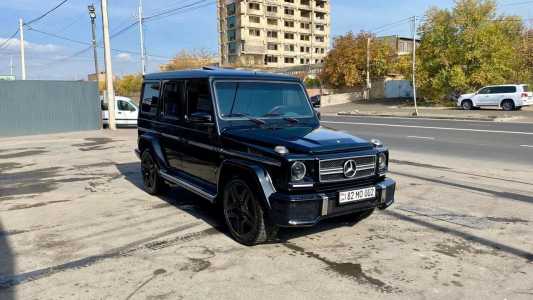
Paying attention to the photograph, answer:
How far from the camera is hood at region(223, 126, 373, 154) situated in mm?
4469

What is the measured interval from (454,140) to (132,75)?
234 feet

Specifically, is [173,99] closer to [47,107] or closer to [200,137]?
[200,137]

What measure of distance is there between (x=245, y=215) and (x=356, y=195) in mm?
1216

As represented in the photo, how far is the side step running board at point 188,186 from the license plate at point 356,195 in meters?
1.59

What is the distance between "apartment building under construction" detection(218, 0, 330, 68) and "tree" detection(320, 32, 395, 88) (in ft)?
118

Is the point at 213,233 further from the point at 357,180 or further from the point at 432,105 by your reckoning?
the point at 432,105

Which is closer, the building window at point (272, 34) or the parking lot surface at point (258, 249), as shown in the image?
the parking lot surface at point (258, 249)

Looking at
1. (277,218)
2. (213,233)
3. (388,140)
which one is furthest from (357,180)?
(388,140)

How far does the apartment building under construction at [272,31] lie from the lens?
90.0 m

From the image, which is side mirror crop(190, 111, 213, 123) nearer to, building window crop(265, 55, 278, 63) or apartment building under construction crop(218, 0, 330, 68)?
apartment building under construction crop(218, 0, 330, 68)

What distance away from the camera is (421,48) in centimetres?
3928

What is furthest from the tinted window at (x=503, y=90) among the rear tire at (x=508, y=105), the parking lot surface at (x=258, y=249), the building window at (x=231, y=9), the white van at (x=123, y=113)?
the building window at (x=231, y=9)

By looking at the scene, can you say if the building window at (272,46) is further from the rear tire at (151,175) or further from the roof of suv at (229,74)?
the roof of suv at (229,74)

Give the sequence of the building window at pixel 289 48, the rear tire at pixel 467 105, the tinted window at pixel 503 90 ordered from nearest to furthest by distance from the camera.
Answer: the tinted window at pixel 503 90 < the rear tire at pixel 467 105 < the building window at pixel 289 48
